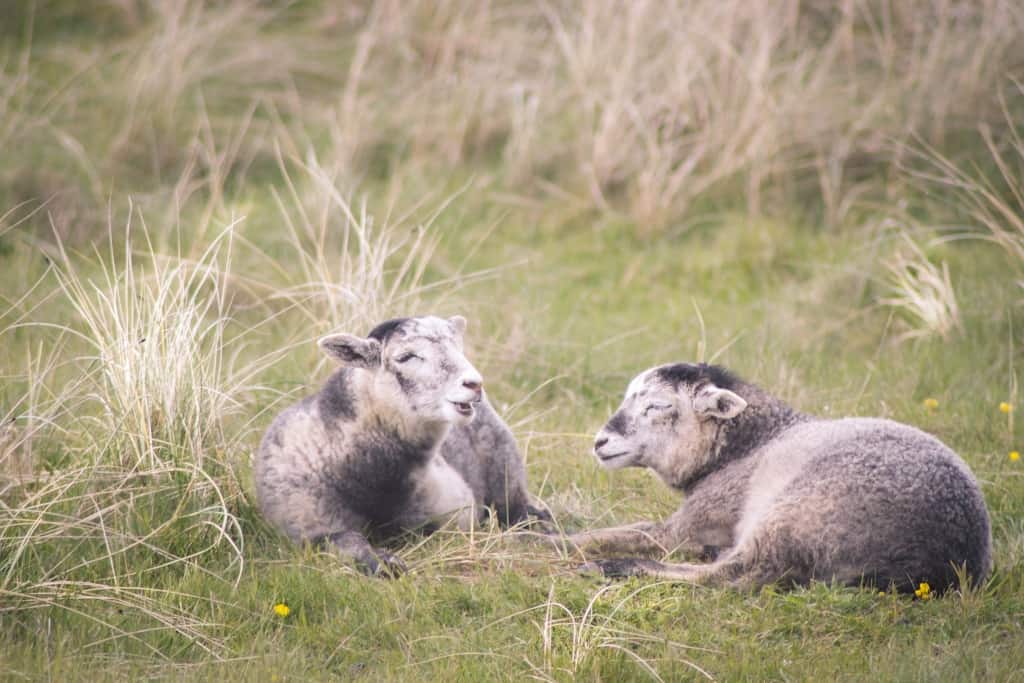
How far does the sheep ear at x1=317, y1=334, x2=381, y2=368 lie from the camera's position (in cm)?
590

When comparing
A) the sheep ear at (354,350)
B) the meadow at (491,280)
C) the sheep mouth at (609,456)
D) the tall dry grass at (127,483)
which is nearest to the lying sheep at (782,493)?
the sheep mouth at (609,456)

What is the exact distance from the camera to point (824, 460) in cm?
548

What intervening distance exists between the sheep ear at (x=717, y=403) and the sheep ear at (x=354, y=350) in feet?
4.90

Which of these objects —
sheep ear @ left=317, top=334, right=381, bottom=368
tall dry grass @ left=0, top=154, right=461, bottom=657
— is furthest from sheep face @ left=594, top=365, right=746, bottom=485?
tall dry grass @ left=0, top=154, right=461, bottom=657

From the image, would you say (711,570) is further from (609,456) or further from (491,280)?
(491,280)

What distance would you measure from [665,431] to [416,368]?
1215 mm

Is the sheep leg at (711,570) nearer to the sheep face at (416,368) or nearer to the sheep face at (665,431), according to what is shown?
the sheep face at (665,431)

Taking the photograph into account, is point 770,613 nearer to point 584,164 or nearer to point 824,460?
point 824,460

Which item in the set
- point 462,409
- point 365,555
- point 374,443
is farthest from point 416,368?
point 365,555

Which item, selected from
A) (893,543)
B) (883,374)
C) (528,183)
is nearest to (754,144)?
(528,183)

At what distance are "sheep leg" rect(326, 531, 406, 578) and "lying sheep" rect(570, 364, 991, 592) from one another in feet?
2.78

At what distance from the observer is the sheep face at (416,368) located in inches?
227

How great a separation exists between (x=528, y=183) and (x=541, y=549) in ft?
18.5

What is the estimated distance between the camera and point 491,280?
995 centimetres
